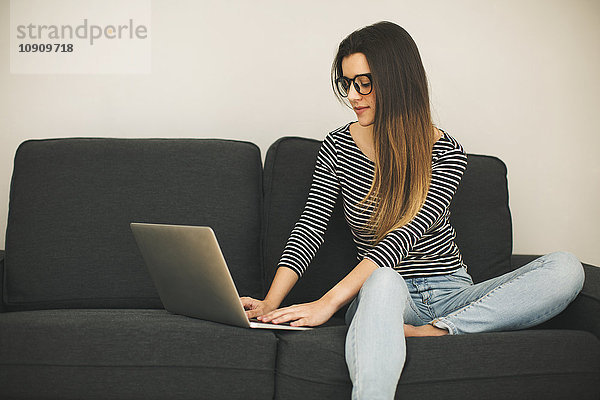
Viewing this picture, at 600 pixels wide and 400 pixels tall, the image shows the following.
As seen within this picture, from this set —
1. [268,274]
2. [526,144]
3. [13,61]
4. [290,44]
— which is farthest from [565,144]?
[13,61]

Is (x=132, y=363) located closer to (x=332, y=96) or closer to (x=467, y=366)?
(x=467, y=366)

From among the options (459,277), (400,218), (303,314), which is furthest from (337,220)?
(303,314)

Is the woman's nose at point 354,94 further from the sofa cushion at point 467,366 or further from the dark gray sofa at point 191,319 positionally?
the sofa cushion at point 467,366

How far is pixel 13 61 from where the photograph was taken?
8.02ft

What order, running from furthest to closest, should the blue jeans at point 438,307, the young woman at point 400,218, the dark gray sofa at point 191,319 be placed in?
the young woman at point 400,218 < the dark gray sofa at point 191,319 < the blue jeans at point 438,307

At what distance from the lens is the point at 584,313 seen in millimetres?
1619

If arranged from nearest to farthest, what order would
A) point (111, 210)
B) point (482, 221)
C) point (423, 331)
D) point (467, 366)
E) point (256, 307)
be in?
point (467, 366), point (423, 331), point (256, 307), point (111, 210), point (482, 221)

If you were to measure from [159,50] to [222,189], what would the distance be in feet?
2.49

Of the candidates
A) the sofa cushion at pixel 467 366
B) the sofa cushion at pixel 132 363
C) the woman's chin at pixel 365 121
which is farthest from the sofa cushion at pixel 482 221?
the sofa cushion at pixel 132 363

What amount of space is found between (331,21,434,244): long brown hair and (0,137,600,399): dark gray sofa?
296 millimetres

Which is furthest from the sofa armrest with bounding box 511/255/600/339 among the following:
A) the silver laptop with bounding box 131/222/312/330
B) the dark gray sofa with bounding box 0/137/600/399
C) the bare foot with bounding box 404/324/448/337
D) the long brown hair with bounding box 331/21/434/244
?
the silver laptop with bounding box 131/222/312/330

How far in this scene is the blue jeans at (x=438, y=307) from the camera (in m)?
1.30

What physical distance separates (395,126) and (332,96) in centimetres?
76

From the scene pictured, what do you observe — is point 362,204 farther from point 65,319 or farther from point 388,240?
point 65,319
